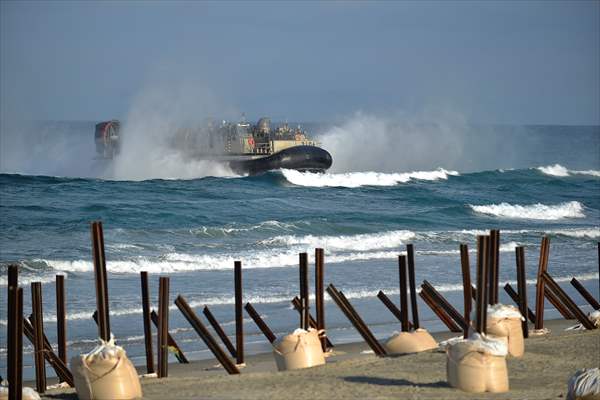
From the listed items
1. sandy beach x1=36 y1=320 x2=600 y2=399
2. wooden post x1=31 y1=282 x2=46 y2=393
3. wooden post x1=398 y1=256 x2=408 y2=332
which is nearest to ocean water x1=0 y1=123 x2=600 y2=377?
wooden post x1=31 y1=282 x2=46 y2=393

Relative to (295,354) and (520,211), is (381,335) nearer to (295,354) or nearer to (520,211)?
(295,354)

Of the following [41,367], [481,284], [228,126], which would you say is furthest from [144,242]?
[228,126]

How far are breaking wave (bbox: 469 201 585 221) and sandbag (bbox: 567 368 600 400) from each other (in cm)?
2614

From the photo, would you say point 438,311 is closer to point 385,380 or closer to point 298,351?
point 298,351

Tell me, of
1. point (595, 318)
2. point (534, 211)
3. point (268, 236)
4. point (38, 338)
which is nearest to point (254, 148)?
point (534, 211)

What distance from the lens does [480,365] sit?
22.8ft

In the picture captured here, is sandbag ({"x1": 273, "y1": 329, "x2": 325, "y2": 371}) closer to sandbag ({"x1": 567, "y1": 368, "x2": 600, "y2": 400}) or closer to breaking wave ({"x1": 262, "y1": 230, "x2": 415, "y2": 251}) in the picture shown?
sandbag ({"x1": 567, "y1": 368, "x2": 600, "y2": 400})

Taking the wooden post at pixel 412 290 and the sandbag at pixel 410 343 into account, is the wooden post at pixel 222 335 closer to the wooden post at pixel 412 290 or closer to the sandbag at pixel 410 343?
the sandbag at pixel 410 343

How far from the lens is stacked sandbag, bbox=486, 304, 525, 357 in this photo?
8.17 metres

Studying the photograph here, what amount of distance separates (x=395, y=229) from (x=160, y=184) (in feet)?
40.4

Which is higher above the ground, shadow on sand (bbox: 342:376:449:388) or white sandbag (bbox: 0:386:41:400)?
white sandbag (bbox: 0:386:41:400)

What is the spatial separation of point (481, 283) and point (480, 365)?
0.56m

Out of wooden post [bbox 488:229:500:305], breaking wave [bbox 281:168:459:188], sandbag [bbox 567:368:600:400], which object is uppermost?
breaking wave [bbox 281:168:459:188]

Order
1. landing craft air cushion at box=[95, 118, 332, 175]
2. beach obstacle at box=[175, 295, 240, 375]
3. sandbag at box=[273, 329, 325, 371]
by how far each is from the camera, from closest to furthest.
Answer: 1. sandbag at box=[273, 329, 325, 371]
2. beach obstacle at box=[175, 295, 240, 375]
3. landing craft air cushion at box=[95, 118, 332, 175]
